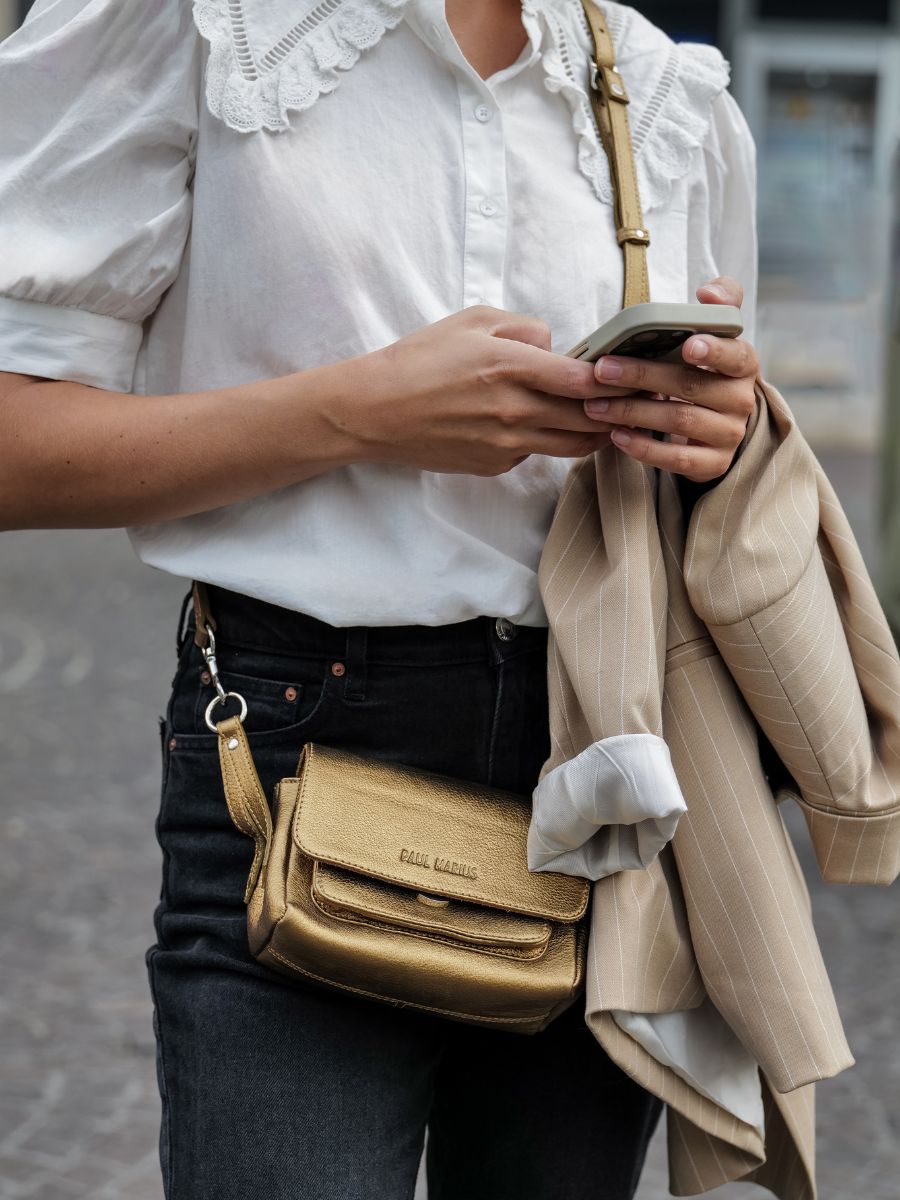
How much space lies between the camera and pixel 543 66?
1494 mm

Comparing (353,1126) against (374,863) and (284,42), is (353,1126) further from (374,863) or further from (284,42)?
(284,42)

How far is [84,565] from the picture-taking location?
7656mm

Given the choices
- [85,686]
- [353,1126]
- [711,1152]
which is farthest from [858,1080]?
[85,686]

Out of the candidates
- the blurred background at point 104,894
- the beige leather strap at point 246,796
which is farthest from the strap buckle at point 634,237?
the blurred background at point 104,894

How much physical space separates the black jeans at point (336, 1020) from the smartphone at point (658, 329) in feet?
1.05

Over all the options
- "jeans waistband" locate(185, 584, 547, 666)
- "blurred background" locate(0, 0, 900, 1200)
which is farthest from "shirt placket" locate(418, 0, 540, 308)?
"blurred background" locate(0, 0, 900, 1200)

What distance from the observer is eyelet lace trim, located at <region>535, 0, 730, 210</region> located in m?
1.51

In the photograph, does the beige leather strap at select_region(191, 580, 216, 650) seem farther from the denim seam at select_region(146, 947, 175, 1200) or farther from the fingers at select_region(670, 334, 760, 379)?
the fingers at select_region(670, 334, 760, 379)

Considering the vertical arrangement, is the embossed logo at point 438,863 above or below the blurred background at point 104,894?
above

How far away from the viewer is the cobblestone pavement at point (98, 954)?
122 inches

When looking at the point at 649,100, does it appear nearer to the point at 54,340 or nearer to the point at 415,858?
the point at 54,340

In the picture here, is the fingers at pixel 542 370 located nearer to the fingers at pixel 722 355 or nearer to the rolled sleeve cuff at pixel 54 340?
the fingers at pixel 722 355

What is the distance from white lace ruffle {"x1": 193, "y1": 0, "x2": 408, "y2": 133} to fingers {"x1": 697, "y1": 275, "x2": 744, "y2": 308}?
39 centimetres

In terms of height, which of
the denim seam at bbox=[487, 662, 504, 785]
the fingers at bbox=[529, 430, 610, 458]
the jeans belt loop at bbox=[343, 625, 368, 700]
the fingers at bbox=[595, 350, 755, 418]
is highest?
the fingers at bbox=[595, 350, 755, 418]
